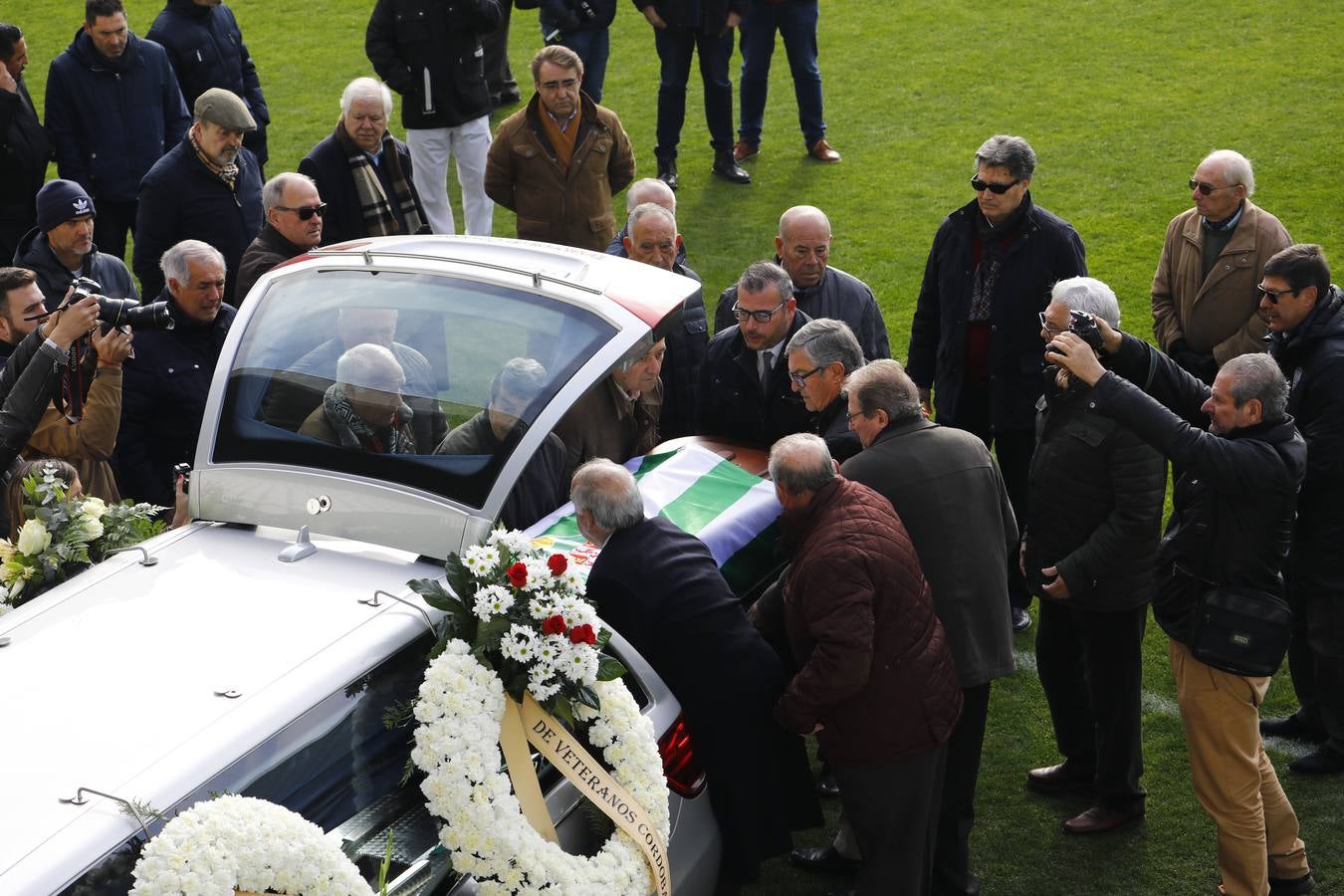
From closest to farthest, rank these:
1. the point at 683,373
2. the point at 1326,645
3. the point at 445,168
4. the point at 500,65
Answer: the point at 1326,645 < the point at 683,373 < the point at 445,168 < the point at 500,65

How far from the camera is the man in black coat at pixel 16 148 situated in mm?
8648

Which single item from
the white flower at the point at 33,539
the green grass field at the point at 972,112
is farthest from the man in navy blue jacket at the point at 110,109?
the white flower at the point at 33,539

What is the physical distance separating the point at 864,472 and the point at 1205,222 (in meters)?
3.31

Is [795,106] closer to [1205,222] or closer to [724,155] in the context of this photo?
[724,155]

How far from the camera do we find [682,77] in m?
11.4

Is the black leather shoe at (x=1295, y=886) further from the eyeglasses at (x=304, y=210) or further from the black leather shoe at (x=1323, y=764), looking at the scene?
the eyeglasses at (x=304, y=210)

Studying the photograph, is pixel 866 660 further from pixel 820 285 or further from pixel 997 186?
pixel 997 186

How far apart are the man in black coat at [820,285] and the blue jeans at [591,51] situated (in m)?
5.03

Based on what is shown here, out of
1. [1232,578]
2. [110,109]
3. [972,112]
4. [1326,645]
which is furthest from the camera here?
[972,112]

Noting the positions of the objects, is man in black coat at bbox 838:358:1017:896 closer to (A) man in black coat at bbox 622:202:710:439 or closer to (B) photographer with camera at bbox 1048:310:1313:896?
(B) photographer with camera at bbox 1048:310:1313:896

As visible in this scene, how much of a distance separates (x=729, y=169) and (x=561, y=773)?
8352mm

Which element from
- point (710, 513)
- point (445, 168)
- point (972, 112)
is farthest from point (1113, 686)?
point (972, 112)

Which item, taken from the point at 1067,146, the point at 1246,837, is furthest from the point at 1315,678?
the point at 1067,146

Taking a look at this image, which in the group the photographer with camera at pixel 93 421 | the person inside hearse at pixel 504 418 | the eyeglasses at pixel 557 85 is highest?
the eyeglasses at pixel 557 85
